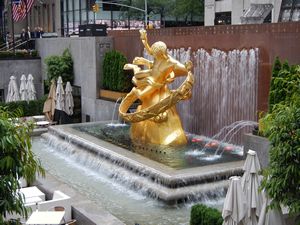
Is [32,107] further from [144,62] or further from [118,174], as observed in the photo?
[118,174]

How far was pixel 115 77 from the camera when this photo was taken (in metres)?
23.5

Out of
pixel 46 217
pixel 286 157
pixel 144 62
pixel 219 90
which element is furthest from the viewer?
pixel 219 90

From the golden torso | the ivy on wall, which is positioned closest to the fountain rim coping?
the golden torso

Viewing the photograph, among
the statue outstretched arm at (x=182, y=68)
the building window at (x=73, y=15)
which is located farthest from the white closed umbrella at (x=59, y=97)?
the building window at (x=73, y=15)

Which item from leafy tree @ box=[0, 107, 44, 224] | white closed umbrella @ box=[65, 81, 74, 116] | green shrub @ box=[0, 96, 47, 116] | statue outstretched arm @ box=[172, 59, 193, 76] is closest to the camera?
leafy tree @ box=[0, 107, 44, 224]

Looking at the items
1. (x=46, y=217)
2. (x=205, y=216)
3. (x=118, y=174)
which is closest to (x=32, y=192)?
(x=46, y=217)

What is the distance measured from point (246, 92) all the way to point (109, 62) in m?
8.79

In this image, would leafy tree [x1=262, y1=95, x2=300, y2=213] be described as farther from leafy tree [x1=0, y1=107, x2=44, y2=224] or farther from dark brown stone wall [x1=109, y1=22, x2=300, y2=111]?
dark brown stone wall [x1=109, y1=22, x2=300, y2=111]

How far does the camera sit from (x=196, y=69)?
19.1m

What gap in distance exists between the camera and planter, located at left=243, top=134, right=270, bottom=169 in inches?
539

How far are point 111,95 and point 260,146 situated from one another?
10974 mm

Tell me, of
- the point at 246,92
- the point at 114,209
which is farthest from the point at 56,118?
the point at 114,209

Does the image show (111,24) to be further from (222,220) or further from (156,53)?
(222,220)

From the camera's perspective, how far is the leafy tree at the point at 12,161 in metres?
6.18
